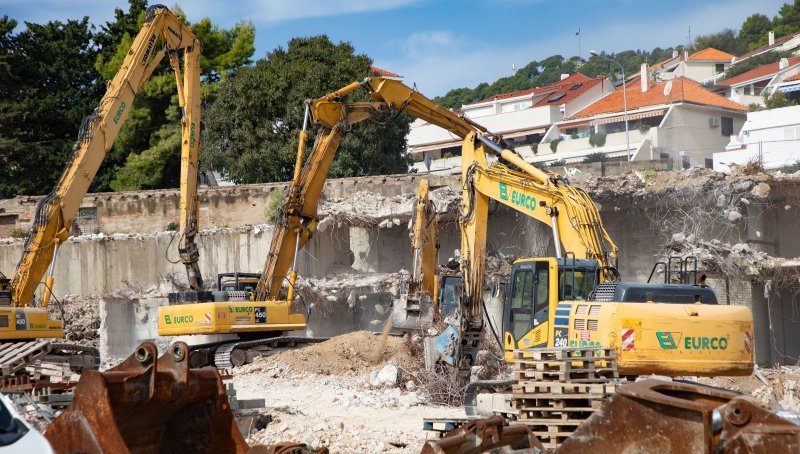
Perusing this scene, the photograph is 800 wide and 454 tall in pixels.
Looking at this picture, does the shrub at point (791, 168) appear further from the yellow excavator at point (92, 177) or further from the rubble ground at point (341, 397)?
the yellow excavator at point (92, 177)

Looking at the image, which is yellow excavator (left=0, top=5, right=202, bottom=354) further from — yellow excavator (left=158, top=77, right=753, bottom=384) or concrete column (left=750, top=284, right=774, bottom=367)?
concrete column (left=750, top=284, right=774, bottom=367)

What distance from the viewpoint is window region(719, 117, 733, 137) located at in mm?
52094

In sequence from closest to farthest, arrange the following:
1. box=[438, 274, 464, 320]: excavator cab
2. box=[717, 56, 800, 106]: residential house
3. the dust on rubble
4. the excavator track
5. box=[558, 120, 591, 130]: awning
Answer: box=[438, 274, 464, 320]: excavator cab
the dust on rubble
the excavator track
box=[558, 120, 591, 130]: awning
box=[717, 56, 800, 106]: residential house

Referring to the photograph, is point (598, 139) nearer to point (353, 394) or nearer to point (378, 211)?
point (378, 211)

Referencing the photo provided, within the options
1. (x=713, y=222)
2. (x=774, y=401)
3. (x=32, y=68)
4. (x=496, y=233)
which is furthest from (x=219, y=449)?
(x=32, y=68)

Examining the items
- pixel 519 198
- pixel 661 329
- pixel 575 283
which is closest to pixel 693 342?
pixel 661 329

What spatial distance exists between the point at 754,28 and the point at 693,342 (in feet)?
340

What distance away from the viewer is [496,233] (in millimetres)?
27156

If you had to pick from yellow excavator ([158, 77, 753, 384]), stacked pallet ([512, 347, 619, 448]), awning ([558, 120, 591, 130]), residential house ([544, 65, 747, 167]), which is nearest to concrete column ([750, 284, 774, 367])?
yellow excavator ([158, 77, 753, 384])

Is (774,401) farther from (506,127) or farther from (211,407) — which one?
(506,127)

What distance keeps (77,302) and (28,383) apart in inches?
641

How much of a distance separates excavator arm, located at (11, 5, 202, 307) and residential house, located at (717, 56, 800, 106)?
42.6 meters

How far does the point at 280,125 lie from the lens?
3588 cm

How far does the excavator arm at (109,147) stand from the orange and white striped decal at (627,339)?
434 inches
